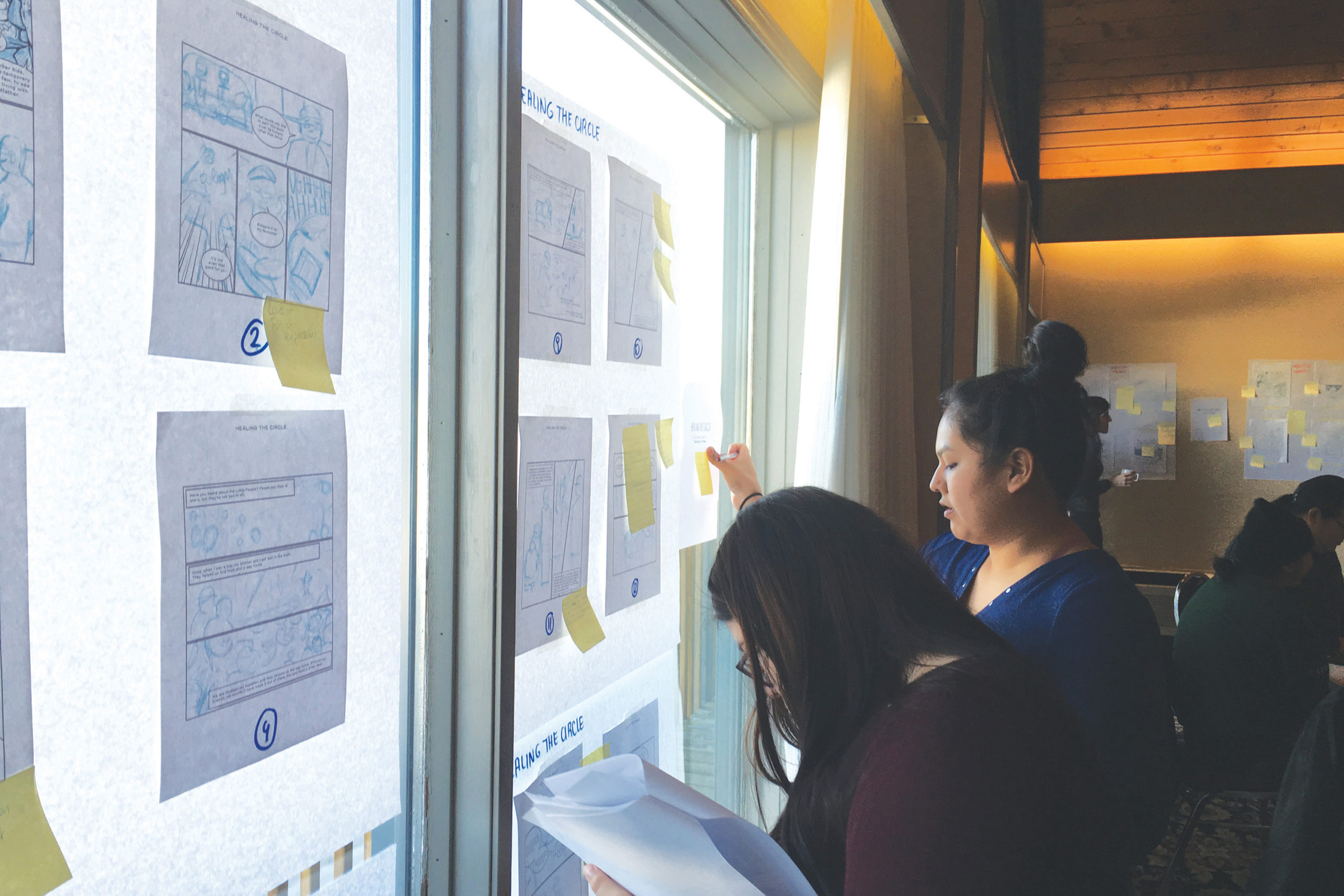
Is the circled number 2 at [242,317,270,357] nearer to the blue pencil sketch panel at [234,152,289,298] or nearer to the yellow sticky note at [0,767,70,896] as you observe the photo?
the blue pencil sketch panel at [234,152,289,298]

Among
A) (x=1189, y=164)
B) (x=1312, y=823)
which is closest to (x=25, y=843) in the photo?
(x=1312, y=823)

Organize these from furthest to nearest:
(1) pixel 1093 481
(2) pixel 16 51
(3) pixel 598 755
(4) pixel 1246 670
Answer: (4) pixel 1246 670 → (1) pixel 1093 481 → (3) pixel 598 755 → (2) pixel 16 51

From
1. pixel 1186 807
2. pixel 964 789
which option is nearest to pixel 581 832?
pixel 964 789

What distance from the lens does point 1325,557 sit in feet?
12.8

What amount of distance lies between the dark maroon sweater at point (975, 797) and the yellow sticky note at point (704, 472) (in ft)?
2.62

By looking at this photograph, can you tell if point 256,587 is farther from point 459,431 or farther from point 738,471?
point 738,471

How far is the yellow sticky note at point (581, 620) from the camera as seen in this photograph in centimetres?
121

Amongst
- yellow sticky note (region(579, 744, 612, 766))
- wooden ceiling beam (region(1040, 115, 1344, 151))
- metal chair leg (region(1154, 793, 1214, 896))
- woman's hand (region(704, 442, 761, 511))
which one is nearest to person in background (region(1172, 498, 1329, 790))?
metal chair leg (region(1154, 793, 1214, 896))

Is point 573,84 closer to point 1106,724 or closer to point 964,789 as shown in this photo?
point 964,789

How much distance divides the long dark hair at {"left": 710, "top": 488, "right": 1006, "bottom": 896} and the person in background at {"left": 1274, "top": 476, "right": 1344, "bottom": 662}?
3234 millimetres

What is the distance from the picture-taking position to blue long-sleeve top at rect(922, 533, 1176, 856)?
140 cm

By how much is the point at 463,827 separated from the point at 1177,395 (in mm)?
6334

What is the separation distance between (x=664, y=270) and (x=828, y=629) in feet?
2.25

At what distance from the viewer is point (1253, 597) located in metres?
2.84
